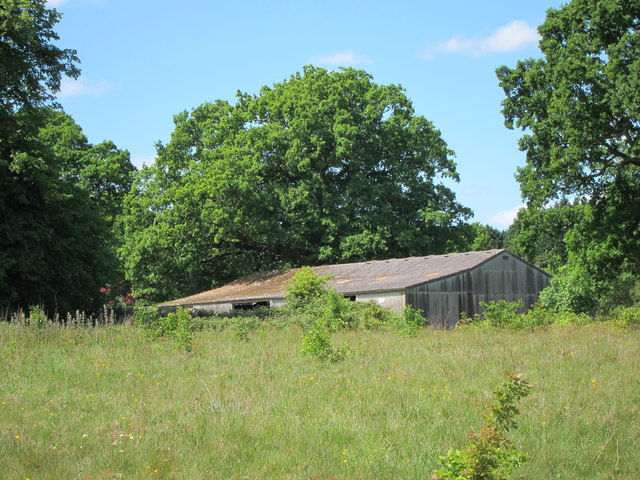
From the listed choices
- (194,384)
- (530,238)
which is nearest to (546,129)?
(530,238)

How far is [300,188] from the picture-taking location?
141 ft

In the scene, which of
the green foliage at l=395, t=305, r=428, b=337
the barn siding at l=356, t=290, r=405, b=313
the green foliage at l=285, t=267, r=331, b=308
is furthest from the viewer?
the green foliage at l=285, t=267, r=331, b=308

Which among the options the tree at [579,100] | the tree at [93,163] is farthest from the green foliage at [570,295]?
the tree at [93,163]

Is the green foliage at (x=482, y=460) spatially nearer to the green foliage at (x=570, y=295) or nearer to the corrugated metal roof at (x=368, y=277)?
the corrugated metal roof at (x=368, y=277)

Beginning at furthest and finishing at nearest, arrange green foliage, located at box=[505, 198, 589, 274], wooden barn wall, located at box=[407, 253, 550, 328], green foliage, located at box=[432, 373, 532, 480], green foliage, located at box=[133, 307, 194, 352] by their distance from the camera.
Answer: wooden barn wall, located at box=[407, 253, 550, 328] < green foliage, located at box=[505, 198, 589, 274] < green foliage, located at box=[133, 307, 194, 352] < green foliage, located at box=[432, 373, 532, 480]

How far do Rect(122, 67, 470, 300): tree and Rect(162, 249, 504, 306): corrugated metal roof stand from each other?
3791 millimetres

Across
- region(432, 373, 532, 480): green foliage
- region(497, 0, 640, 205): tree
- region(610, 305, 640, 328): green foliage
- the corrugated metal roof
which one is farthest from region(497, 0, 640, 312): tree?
region(432, 373, 532, 480): green foliage

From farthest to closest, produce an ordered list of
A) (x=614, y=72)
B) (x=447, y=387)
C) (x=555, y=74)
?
(x=555, y=74)
(x=614, y=72)
(x=447, y=387)

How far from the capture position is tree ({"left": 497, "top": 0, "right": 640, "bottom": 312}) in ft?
75.2

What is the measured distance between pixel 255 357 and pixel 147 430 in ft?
19.0

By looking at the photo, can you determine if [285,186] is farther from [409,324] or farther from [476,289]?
[409,324]

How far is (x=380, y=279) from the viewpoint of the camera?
107 ft

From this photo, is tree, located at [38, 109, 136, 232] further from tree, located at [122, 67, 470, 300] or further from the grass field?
the grass field

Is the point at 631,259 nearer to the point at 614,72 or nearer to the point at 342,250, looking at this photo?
the point at 614,72
